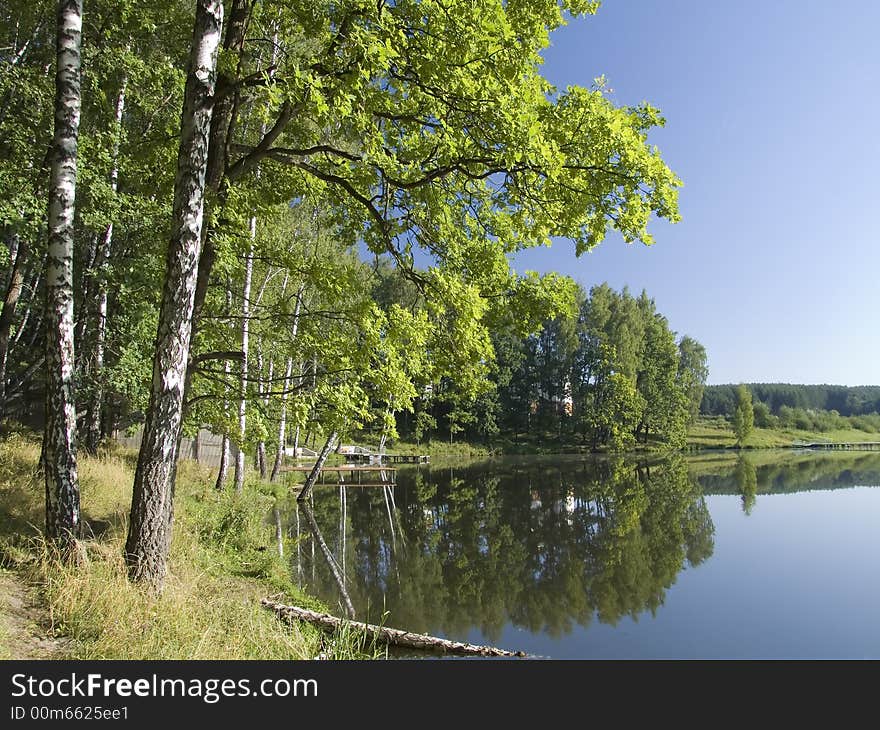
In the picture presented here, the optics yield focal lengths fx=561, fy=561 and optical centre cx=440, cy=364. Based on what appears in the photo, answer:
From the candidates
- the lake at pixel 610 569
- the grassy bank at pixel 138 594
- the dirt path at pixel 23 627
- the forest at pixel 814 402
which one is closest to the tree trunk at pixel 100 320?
the grassy bank at pixel 138 594

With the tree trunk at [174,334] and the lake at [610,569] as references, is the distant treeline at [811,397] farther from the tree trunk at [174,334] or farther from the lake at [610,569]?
the tree trunk at [174,334]

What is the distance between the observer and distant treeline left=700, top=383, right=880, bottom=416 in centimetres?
12549

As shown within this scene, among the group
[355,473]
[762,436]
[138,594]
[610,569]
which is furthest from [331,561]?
[762,436]

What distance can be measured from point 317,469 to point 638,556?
10.9 meters

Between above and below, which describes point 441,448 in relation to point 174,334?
below

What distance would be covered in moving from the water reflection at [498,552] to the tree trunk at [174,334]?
4141mm

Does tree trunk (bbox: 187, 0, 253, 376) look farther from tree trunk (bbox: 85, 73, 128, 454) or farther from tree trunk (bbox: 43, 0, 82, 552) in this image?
tree trunk (bbox: 85, 73, 128, 454)

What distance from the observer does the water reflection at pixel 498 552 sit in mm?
9312

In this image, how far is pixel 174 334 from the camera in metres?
5.39

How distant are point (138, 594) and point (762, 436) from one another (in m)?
82.3

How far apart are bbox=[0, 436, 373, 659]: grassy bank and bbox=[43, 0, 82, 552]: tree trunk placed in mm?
337

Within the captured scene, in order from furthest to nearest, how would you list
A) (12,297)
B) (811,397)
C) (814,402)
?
(811,397) < (814,402) < (12,297)

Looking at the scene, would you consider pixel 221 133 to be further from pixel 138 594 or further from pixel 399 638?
pixel 399 638
